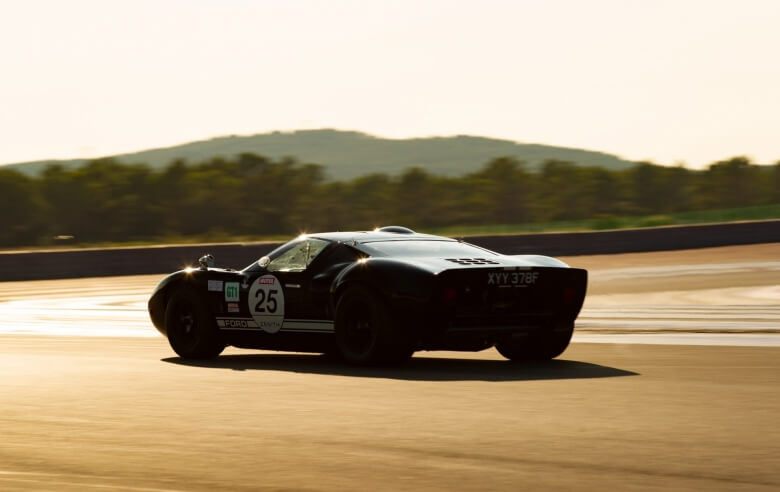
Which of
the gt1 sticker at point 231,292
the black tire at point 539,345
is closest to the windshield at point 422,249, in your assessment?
the black tire at point 539,345

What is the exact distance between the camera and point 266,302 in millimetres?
12234

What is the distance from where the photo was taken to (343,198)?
73.9 meters

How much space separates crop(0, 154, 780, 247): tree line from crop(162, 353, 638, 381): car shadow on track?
44781 mm

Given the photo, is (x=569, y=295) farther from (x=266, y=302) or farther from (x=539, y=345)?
(x=266, y=302)

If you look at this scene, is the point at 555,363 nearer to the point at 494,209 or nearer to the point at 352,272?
the point at 352,272

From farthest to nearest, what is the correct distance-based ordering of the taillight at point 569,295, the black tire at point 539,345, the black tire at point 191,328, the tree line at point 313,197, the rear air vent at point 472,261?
the tree line at point 313,197, the black tire at point 191,328, the black tire at point 539,345, the taillight at point 569,295, the rear air vent at point 472,261

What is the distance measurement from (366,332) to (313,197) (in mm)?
59861

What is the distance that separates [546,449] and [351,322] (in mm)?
4397

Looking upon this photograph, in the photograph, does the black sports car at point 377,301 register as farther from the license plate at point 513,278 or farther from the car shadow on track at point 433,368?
the car shadow on track at point 433,368

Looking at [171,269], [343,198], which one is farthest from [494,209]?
[171,269]

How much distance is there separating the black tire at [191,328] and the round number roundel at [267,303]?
0.52 metres

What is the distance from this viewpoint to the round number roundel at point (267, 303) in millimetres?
12141

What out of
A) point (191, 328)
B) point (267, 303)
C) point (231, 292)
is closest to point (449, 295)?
point (267, 303)

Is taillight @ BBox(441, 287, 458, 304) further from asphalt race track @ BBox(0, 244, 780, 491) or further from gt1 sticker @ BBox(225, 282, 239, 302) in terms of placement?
gt1 sticker @ BBox(225, 282, 239, 302)
